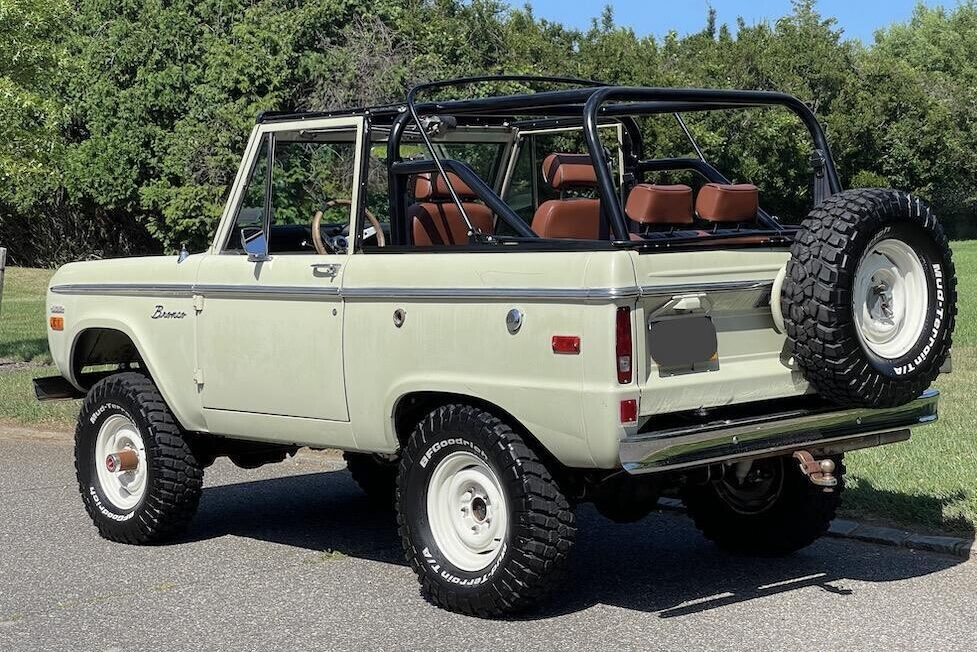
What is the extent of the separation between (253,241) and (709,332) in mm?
2604

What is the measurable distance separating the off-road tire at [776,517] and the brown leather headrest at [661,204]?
1241 mm

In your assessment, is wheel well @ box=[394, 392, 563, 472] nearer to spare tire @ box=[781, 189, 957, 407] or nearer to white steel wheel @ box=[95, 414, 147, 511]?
spare tire @ box=[781, 189, 957, 407]

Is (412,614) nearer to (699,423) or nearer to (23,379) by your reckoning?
(699,423)

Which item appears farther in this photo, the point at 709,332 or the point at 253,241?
the point at 253,241

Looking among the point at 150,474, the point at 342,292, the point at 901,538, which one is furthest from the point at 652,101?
the point at 150,474

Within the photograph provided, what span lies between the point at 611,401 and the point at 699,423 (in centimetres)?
61

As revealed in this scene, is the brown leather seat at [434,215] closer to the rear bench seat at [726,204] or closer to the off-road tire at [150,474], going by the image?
the rear bench seat at [726,204]

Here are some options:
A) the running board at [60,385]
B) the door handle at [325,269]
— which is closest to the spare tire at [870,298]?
the door handle at [325,269]

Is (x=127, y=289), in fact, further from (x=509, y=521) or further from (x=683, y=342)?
(x=683, y=342)

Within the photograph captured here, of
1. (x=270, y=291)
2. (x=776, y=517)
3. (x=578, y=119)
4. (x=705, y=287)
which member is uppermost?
(x=578, y=119)

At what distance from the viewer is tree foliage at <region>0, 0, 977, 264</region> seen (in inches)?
878

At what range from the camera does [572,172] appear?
23.4ft

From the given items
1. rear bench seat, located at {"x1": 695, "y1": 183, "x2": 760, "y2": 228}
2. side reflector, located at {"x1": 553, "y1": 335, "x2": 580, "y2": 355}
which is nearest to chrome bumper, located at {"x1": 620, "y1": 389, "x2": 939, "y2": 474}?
side reflector, located at {"x1": 553, "y1": 335, "x2": 580, "y2": 355}

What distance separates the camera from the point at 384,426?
658cm
